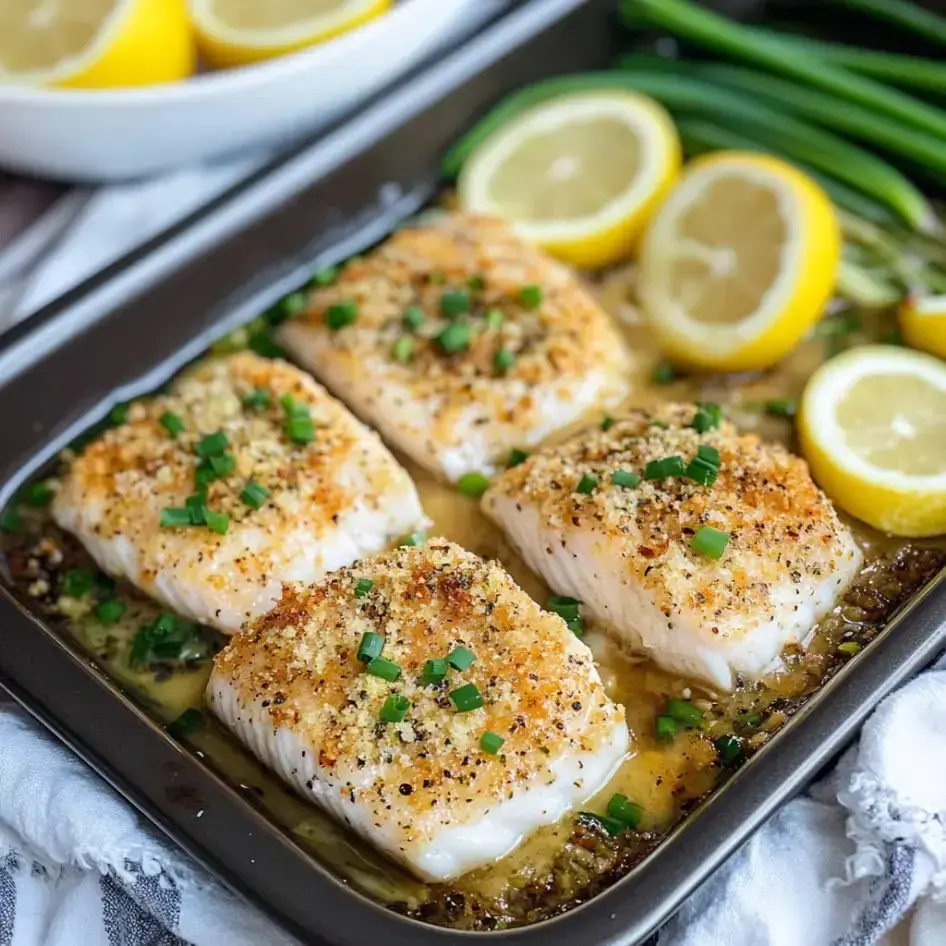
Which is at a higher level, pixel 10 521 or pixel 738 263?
pixel 10 521

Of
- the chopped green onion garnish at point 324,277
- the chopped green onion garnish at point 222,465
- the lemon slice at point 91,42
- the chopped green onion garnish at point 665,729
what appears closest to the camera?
the chopped green onion garnish at point 665,729

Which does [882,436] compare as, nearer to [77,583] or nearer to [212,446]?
[212,446]

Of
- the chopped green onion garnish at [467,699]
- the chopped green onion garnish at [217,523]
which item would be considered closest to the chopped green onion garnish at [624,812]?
the chopped green onion garnish at [467,699]

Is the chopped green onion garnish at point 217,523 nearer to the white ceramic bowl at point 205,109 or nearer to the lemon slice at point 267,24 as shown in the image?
the white ceramic bowl at point 205,109

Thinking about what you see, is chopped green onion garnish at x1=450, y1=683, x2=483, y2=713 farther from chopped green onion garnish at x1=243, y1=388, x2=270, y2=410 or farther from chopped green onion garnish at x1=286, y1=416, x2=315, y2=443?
chopped green onion garnish at x1=243, y1=388, x2=270, y2=410

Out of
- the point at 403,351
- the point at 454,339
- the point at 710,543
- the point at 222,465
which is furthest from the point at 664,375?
the point at 222,465

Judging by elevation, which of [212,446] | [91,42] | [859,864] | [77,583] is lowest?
[859,864]
